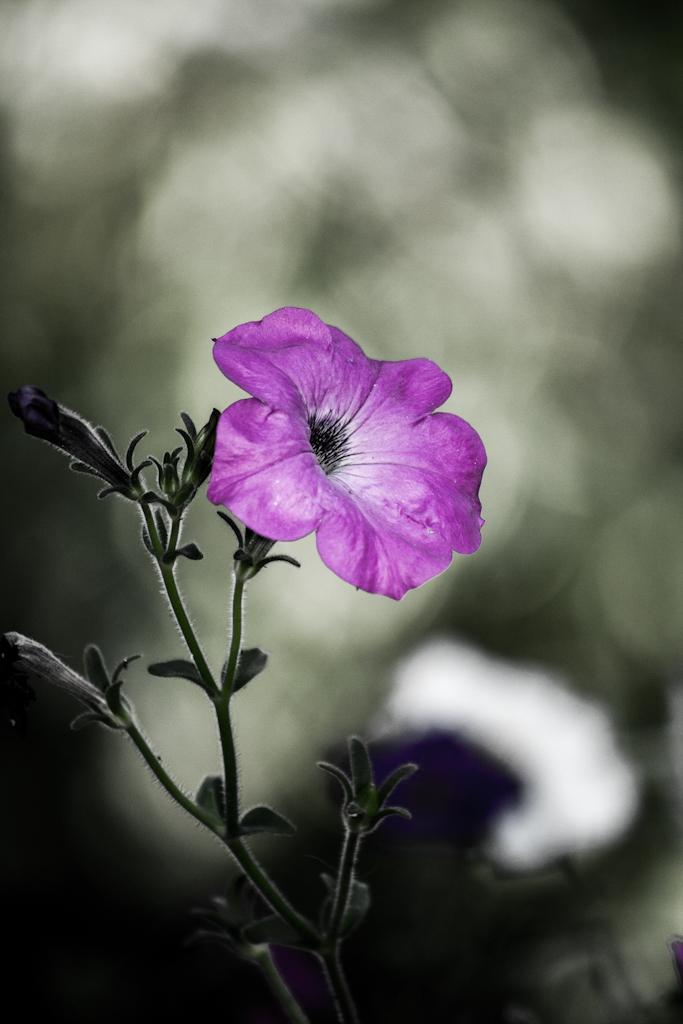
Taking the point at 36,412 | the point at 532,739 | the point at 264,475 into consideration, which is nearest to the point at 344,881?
the point at 264,475

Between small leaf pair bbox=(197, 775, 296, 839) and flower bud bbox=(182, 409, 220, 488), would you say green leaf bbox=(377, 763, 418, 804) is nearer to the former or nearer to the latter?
small leaf pair bbox=(197, 775, 296, 839)

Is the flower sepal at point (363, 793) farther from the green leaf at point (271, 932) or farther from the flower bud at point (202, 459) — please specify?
the flower bud at point (202, 459)

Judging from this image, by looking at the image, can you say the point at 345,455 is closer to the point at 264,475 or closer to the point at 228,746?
the point at 264,475

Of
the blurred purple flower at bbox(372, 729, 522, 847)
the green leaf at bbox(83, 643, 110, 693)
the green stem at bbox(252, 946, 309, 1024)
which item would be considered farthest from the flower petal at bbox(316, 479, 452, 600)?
the blurred purple flower at bbox(372, 729, 522, 847)

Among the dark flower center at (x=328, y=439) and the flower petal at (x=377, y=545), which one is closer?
the flower petal at (x=377, y=545)

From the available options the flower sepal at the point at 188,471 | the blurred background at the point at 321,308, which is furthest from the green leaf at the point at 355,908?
the blurred background at the point at 321,308

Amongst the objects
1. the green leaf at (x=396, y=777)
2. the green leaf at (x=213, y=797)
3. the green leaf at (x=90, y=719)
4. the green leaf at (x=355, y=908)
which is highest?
the green leaf at (x=396, y=777)
